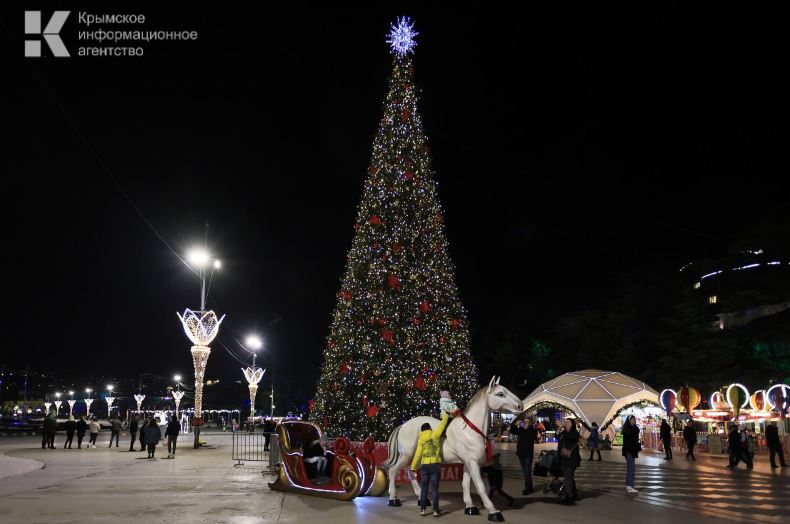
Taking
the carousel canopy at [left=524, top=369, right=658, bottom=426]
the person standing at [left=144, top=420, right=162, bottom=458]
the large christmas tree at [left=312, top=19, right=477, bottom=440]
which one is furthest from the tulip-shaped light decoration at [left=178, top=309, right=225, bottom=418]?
the carousel canopy at [left=524, top=369, right=658, bottom=426]

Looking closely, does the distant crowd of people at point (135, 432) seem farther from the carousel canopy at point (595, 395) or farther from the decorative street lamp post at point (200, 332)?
the carousel canopy at point (595, 395)

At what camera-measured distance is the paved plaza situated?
10672mm

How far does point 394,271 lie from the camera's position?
19.8m

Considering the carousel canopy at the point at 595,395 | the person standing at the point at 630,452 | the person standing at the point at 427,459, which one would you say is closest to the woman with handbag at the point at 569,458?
the person standing at the point at 630,452

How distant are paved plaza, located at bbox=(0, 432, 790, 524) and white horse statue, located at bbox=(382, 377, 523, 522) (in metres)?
0.58

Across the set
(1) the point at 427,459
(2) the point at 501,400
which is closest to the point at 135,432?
(1) the point at 427,459

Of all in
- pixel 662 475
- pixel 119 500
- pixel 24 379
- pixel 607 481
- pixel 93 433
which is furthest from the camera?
pixel 24 379

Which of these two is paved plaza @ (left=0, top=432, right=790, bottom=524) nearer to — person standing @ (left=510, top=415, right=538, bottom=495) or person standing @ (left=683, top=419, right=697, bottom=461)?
person standing @ (left=510, top=415, right=538, bottom=495)

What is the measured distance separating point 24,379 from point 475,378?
343 ft

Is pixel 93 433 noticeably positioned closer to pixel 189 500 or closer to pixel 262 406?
pixel 189 500

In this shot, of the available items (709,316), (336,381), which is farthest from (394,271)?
(709,316)

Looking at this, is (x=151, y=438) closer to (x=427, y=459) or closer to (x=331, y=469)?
(x=331, y=469)

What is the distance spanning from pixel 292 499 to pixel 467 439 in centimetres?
364

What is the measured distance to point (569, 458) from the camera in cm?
1288
